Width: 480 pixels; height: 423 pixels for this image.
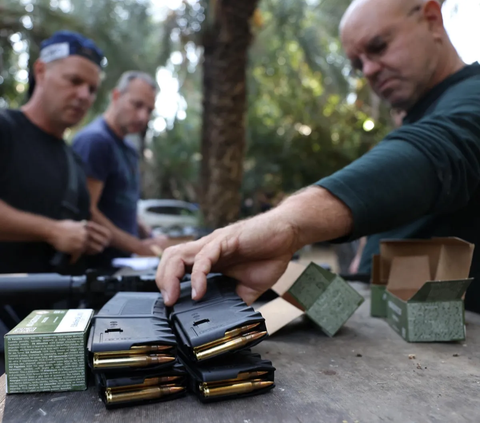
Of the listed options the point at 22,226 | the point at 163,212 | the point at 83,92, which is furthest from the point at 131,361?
the point at 163,212

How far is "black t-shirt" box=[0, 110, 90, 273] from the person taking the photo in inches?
82.2

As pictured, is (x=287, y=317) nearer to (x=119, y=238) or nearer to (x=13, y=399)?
(x=13, y=399)

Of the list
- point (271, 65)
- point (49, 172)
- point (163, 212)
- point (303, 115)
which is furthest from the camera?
point (163, 212)

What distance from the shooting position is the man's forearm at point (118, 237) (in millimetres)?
Result: 3062

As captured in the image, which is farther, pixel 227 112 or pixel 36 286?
pixel 227 112

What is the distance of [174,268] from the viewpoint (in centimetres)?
113

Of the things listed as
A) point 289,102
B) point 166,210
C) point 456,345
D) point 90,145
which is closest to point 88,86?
point 90,145

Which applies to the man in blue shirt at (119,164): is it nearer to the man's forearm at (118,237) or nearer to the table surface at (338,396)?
the man's forearm at (118,237)

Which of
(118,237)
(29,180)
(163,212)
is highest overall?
(29,180)

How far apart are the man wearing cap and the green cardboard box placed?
4.36 ft

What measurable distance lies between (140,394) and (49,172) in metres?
1.86

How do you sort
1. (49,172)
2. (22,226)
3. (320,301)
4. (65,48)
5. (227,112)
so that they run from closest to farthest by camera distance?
(320,301) → (22,226) → (49,172) → (65,48) → (227,112)

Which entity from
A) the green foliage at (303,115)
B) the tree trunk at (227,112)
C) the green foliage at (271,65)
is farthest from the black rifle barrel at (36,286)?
the green foliage at (303,115)

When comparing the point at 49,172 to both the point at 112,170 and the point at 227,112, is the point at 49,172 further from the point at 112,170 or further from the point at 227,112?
the point at 227,112
